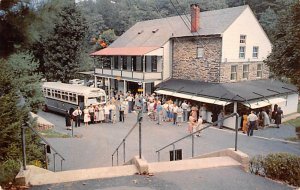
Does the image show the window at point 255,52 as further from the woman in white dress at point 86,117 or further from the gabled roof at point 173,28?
the woman in white dress at point 86,117

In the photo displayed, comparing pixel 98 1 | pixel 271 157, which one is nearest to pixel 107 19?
pixel 98 1

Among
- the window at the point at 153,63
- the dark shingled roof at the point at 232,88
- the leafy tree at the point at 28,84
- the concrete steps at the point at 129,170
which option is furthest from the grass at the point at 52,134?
the window at the point at 153,63

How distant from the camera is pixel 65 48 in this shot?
38.0 metres

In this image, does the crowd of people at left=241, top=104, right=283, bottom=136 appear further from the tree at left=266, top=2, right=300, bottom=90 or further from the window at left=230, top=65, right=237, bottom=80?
the window at left=230, top=65, right=237, bottom=80

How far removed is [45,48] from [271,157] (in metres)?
34.8

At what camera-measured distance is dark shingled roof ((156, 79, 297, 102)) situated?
23375 millimetres

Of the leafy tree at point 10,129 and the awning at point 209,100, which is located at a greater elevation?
the leafy tree at point 10,129

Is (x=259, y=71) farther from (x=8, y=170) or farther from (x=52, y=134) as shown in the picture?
(x=8, y=170)

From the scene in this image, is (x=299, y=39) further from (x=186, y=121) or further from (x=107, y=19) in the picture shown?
(x=107, y=19)

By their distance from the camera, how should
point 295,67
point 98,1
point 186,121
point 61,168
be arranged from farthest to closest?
point 98,1 → point 186,121 → point 295,67 → point 61,168

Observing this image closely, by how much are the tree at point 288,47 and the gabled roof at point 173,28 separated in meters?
8.40

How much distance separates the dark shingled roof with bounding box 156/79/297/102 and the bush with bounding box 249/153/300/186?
14.6 meters

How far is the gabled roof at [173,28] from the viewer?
2798 centimetres

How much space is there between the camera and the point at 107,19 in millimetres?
91438
